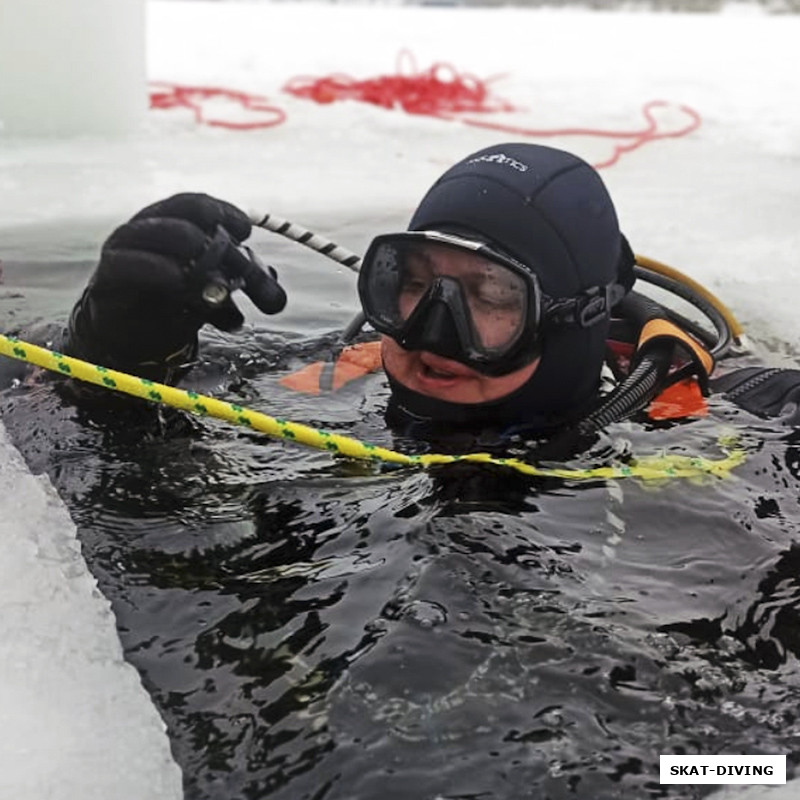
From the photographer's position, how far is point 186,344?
2.60 metres

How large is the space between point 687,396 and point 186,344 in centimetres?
109

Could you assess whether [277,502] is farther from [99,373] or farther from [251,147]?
[251,147]

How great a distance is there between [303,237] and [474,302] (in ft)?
2.38

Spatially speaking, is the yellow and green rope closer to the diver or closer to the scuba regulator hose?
the scuba regulator hose

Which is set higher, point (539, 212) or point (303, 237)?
point (539, 212)

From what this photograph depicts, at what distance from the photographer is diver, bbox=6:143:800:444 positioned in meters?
2.21

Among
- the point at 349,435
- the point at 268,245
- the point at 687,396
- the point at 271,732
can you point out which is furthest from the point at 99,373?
the point at 268,245

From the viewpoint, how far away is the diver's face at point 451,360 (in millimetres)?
2207

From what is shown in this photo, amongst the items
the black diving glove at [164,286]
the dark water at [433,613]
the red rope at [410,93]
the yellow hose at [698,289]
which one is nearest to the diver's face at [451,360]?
the dark water at [433,613]

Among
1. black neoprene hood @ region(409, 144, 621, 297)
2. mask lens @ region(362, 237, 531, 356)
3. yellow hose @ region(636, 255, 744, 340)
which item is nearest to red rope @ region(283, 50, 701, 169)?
yellow hose @ region(636, 255, 744, 340)

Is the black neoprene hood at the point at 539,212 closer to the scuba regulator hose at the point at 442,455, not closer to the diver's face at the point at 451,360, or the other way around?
the diver's face at the point at 451,360

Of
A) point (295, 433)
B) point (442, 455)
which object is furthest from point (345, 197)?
point (295, 433)

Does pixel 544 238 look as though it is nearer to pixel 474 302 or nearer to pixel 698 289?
pixel 474 302

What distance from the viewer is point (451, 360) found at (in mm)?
2225
